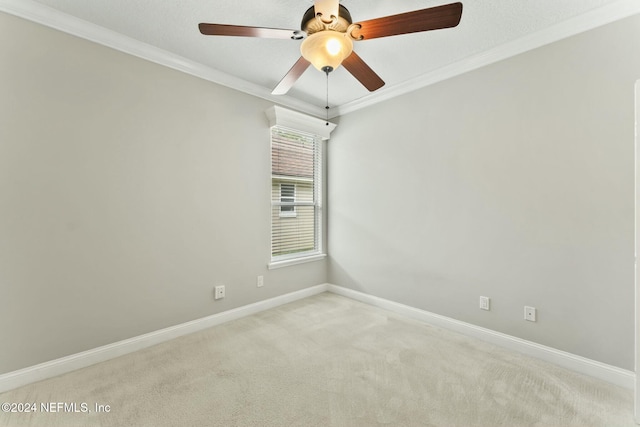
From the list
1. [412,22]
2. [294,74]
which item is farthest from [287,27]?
[412,22]

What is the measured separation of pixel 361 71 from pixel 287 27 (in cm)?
75

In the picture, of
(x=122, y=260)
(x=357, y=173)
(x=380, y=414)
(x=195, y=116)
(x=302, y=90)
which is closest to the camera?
(x=380, y=414)

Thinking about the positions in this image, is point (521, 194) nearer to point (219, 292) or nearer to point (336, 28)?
point (336, 28)

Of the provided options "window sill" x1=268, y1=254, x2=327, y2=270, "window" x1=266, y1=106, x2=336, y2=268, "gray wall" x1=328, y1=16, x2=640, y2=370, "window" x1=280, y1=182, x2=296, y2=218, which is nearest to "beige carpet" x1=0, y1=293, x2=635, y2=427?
"gray wall" x1=328, y1=16, x2=640, y2=370

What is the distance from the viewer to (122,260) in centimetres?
239

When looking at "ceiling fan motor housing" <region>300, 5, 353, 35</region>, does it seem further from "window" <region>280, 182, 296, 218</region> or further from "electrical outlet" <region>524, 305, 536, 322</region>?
"electrical outlet" <region>524, 305, 536, 322</region>

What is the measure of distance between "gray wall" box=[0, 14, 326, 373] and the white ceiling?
0.16 meters

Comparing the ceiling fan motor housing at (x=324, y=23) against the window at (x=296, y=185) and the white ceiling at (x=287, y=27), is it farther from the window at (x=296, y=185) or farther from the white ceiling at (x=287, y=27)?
the window at (x=296, y=185)

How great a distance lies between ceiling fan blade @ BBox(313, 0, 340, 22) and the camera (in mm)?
1443

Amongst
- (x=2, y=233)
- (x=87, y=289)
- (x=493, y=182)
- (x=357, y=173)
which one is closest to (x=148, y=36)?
(x=2, y=233)

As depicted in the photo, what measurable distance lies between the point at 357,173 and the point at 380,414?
269 cm

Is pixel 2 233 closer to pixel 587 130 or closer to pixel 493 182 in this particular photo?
pixel 493 182

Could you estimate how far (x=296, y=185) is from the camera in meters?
3.88

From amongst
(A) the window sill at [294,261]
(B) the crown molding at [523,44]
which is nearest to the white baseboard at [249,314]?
(A) the window sill at [294,261]
